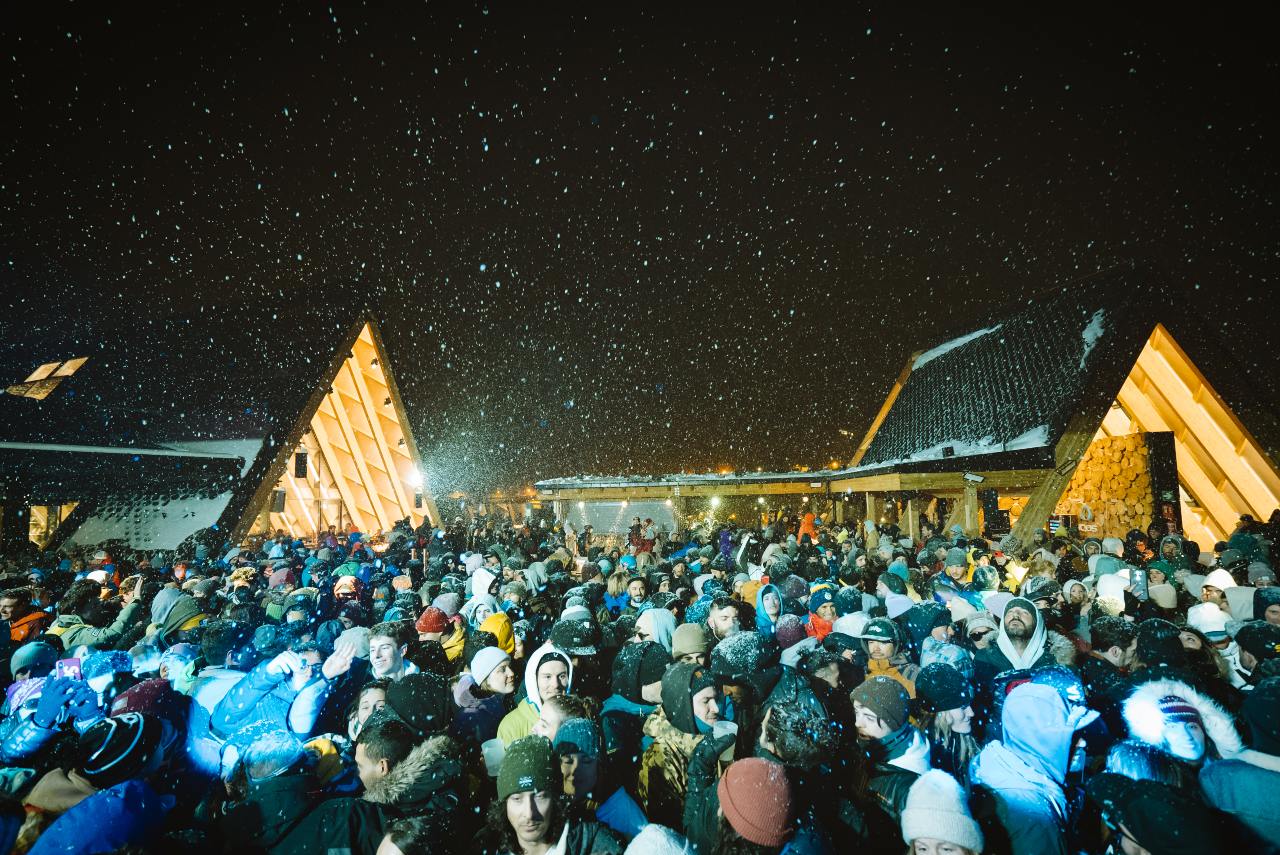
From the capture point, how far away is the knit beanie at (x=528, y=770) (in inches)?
86.8

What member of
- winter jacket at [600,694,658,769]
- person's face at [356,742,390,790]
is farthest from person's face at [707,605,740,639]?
person's face at [356,742,390,790]

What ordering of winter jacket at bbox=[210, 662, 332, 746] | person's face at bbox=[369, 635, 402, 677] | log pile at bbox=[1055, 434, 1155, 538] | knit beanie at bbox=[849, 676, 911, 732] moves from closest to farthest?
knit beanie at bbox=[849, 676, 911, 732], winter jacket at bbox=[210, 662, 332, 746], person's face at bbox=[369, 635, 402, 677], log pile at bbox=[1055, 434, 1155, 538]

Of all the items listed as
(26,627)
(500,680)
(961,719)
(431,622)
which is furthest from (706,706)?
(26,627)

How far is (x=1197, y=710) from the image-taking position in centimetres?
254

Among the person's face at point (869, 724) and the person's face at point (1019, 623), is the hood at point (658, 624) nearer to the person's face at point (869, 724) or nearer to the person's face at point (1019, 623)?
the person's face at point (869, 724)

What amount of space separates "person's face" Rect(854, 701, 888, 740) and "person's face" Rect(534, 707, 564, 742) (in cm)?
167

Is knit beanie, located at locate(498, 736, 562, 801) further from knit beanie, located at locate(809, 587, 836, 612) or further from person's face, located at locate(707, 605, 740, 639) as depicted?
knit beanie, located at locate(809, 587, 836, 612)

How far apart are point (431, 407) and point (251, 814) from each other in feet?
59.3

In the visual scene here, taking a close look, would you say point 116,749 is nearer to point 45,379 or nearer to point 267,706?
point 267,706

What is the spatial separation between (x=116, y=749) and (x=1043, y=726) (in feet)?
14.8

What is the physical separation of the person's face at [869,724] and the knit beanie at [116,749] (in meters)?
3.68

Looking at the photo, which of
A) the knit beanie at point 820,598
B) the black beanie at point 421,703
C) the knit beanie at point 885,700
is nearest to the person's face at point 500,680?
the black beanie at point 421,703

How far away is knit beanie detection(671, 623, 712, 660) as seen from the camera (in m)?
4.04

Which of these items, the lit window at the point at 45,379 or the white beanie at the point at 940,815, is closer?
the white beanie at the point at 940,815
